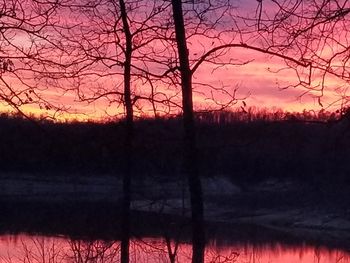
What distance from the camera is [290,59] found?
1033cm

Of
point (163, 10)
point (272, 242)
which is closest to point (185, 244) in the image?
point (163, 10)

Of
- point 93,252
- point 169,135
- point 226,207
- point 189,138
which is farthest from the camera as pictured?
point 226,207

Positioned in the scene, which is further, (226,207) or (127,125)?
(226,207)

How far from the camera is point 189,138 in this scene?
11.2m

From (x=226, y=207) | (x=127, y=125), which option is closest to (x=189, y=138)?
(x=127, y=125)

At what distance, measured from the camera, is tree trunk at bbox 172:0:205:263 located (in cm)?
1123

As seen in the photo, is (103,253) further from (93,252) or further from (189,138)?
(189,138)

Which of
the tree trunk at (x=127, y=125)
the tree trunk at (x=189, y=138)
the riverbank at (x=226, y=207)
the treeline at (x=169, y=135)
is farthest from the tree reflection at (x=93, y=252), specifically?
the riverbank at (x=226, y=207)

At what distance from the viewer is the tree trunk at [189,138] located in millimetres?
11227

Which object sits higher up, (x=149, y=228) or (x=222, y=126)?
(x=222, y=126)

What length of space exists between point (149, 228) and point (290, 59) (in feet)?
14.4

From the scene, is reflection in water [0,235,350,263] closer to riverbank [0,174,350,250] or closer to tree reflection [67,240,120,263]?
tree reflection [67,240,120,263]

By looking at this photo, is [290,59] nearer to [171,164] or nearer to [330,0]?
[330,0]

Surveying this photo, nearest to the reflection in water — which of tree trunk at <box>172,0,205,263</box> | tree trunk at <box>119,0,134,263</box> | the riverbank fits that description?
tree trunk at <box>119,0,134,263</box>
